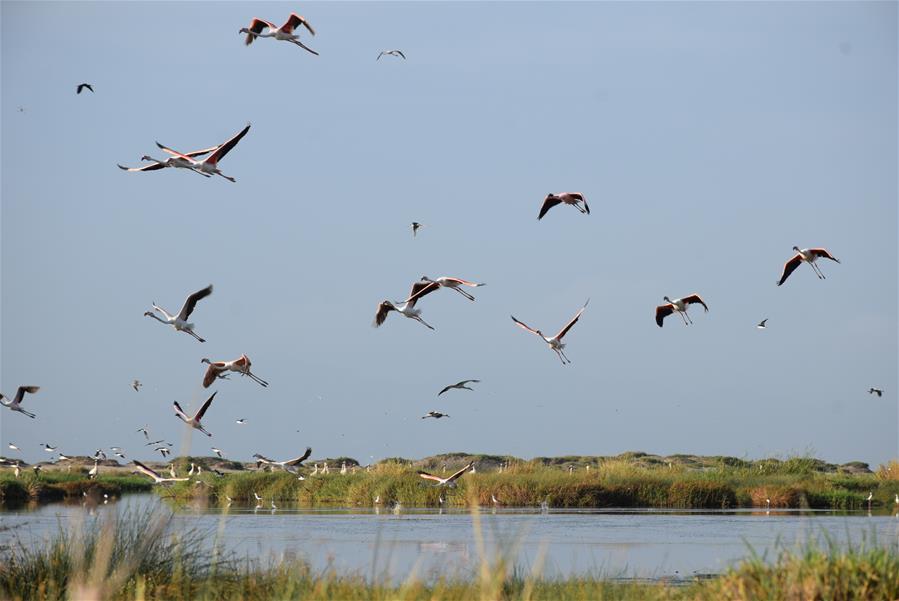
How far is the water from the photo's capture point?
59.5ft

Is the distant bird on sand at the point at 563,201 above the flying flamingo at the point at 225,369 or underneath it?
above

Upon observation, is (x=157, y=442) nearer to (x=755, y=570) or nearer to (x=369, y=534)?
(x=369, y=534)

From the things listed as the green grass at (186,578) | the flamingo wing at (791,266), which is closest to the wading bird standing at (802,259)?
the flamingo wing at (791,266)

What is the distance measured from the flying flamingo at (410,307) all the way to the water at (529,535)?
417 centimetres

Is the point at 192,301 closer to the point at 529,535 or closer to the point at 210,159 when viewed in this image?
the point at 210,159

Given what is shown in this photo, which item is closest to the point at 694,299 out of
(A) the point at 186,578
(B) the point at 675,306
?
(B) the point at 675,306

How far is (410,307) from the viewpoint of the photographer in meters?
23.3

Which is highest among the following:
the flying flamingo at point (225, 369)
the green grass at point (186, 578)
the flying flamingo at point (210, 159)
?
the flying flamingo at point (210, 159)

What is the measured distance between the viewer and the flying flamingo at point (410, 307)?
22641 mm

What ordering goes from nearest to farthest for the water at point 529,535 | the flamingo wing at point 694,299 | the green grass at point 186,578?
the green grass at point 186,578 < the water at point 529,535 < the flamingo wing at point 694,299

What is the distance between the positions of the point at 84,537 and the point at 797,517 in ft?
69.1

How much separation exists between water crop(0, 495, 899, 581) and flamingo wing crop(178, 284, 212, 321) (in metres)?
3.35

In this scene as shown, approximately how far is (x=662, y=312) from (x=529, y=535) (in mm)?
5434

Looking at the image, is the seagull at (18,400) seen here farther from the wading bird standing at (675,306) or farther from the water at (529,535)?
the wading bird standing at (675,306)
